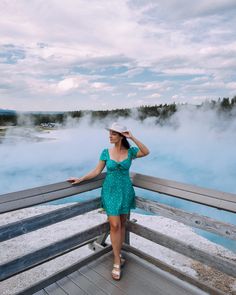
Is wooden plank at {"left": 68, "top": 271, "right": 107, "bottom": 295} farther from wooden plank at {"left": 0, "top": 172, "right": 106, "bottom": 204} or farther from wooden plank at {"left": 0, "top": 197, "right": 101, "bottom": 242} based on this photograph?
wooden plank at {"left": 0, "top": 172, "right": 106, "bottom": 204}

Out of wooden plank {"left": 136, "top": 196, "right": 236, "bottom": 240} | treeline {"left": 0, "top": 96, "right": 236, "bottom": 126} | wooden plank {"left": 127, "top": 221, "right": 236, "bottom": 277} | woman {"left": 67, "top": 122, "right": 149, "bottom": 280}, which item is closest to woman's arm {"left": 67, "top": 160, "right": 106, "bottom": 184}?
woman {"left": 67, "top": 122, "right": 149, "bottom": 280}

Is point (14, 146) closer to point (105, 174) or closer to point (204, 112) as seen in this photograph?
point (204, 112)

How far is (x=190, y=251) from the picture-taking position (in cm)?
225

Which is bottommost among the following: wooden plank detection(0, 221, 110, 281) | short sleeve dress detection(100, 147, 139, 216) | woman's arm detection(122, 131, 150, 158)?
wooden plank detection(0, 221, 110, 281)

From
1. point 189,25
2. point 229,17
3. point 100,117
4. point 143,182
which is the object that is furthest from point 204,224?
point 100,117

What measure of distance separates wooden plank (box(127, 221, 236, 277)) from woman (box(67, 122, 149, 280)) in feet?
0.75

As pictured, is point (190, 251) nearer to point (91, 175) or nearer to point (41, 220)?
point (91, 175)

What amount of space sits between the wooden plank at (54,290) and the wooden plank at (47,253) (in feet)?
0.87

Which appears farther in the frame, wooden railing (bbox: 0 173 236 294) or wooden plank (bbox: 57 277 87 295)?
wooden plank (bbox: 57 277 87 295)

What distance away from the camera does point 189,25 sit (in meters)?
22.2

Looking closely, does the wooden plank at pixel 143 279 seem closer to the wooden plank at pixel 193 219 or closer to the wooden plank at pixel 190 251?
the wooden plank at pixel 190 251

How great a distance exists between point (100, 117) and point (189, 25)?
14.4 m

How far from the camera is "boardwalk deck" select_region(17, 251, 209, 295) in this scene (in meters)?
2.26

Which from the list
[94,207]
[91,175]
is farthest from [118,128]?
[94,207]
